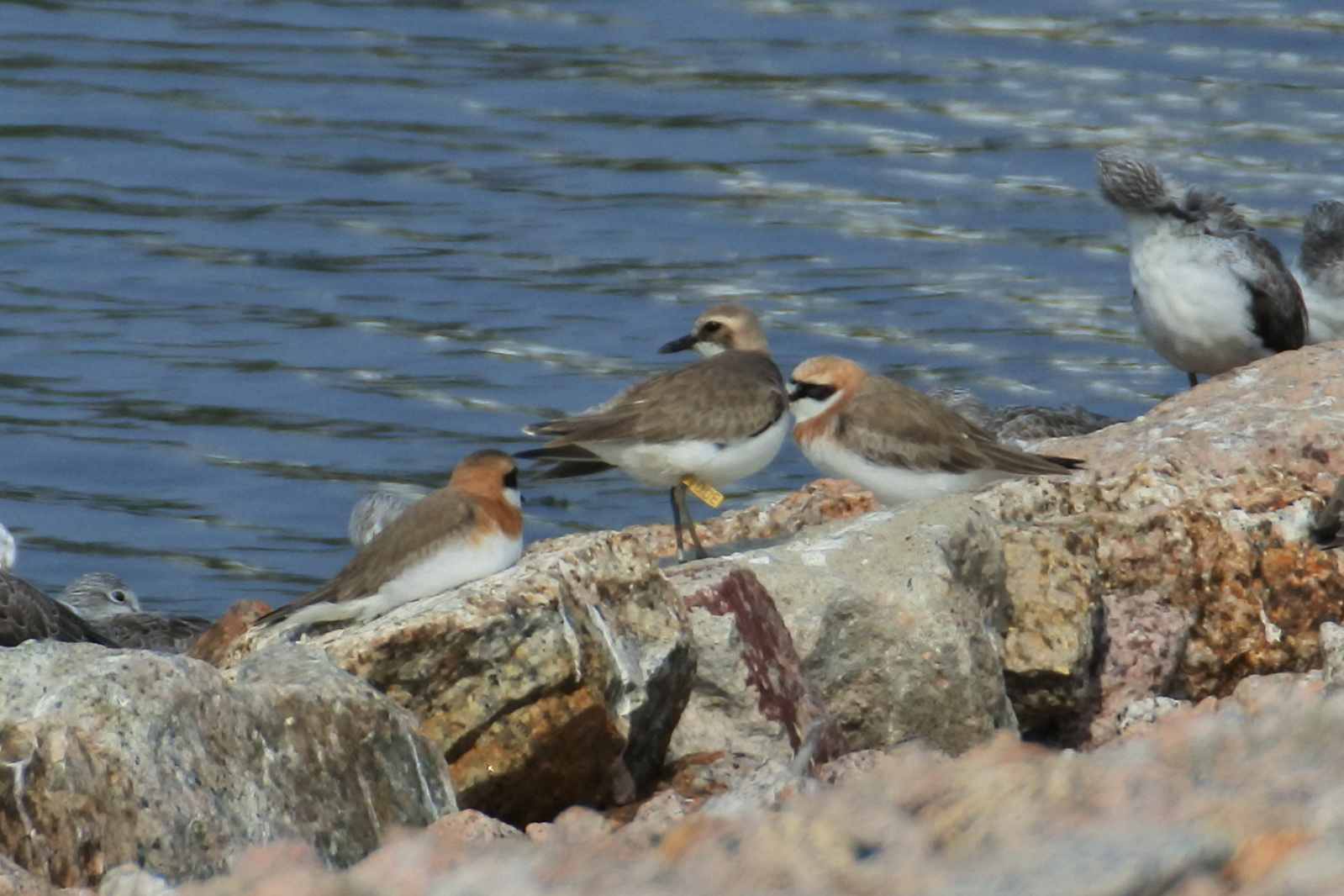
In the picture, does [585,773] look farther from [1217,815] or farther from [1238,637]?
[1217,815]

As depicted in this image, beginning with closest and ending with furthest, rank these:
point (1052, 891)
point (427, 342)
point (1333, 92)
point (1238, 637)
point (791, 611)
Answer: point (1052, 891) < point (791, 611) < point (1238, 637) < point (427, 342) < point (1333, 92)

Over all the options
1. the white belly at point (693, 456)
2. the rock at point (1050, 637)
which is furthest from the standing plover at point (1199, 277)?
the rock at point (1050, 637)

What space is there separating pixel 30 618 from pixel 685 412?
3.34 meters

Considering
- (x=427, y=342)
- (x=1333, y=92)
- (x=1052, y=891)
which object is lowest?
(x=427, y=342)

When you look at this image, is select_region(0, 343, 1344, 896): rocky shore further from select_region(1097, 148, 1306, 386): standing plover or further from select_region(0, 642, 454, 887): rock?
select_region(1097, 148, 1306, 386): standing plover

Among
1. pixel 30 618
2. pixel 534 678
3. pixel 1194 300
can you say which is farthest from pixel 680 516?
pixel 1194 300

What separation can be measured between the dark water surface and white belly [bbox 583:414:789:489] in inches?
185

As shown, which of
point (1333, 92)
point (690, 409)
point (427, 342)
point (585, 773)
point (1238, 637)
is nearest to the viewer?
point (585, 773)

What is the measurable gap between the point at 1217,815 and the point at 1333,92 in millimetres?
21645

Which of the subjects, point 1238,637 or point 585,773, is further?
point 1238,637

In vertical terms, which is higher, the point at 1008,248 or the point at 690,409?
the point at 690,409

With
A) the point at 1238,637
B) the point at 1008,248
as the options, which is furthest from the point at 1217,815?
the point at 1008,248

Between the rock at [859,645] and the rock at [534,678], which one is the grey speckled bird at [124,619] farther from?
the rock at [534,678]

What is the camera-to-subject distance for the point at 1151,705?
6723 mm
